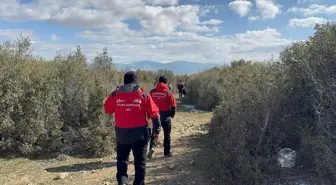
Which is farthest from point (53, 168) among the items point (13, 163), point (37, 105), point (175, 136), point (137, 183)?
point (175, 136)

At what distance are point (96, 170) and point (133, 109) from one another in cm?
285

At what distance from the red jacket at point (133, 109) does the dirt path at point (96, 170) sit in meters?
1.59

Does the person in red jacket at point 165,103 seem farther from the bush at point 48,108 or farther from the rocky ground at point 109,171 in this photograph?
the bush at point 48,108

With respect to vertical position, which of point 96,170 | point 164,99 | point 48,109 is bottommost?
point 96,170

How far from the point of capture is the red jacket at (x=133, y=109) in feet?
18.5

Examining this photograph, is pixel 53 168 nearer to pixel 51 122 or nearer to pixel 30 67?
pixel 51 122

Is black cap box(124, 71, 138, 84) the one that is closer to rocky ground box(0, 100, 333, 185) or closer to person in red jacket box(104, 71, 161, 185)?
person in red jacket box(104, 71, 161, 185)

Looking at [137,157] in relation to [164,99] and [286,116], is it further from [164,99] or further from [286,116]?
[164,99]

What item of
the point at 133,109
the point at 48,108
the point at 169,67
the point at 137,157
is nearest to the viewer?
the point at 133,109

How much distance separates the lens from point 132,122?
566 centimetres

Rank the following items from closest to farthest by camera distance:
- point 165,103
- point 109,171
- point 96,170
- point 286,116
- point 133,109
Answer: point 133,109 → point 286,116 → point 109,171 → point 96,170 → point 165,103

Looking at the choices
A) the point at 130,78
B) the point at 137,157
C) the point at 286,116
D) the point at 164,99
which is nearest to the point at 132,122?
the point at 137,157

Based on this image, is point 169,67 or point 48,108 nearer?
point 48,108

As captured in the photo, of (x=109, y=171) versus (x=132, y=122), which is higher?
(x=132, y=122)
